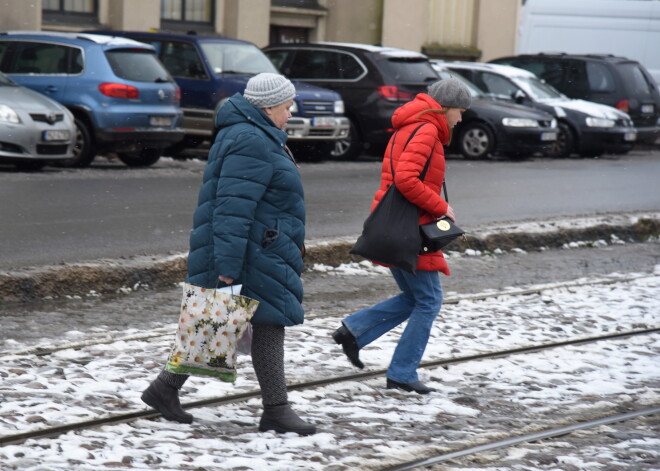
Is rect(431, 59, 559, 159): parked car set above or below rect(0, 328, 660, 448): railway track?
above

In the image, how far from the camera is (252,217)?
4793 millimetres

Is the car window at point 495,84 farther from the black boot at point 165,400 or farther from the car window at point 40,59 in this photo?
Result: the black boot at point 165,400

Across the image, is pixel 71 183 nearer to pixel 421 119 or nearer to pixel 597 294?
pixel 597 294

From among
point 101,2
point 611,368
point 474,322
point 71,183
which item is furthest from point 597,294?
point 101,2

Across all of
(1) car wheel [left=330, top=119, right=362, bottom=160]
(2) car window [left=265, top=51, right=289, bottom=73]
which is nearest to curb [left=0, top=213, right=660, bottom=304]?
(1) car wheel [left=330, top=119, right=362, bottom=160]

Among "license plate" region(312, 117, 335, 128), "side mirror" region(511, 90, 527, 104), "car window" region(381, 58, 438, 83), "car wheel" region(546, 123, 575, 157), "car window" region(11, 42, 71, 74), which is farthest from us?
"car wheel" region(546, 123, 575, 157)

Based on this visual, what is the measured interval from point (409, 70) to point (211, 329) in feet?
48.1

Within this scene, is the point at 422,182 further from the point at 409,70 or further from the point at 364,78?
the point at 409,70

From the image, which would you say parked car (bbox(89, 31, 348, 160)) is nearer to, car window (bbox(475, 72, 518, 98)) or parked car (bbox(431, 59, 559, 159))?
parked car (bbox(431, 59, 559, 159))

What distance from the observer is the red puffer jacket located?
18.7 ft

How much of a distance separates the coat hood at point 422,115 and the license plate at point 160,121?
9.97 m

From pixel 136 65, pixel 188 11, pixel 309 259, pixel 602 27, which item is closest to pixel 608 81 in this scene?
pixel 602 27

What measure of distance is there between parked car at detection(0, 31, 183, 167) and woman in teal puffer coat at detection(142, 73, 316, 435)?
10385mm

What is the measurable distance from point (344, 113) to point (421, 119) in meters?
12.9
